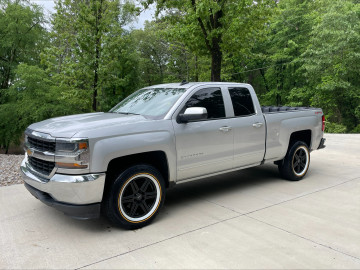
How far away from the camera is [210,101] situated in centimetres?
483

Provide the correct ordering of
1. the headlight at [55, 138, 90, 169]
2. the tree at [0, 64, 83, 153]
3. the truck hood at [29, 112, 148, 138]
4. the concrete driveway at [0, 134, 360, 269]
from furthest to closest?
1. the tree at [0, 64, 83, 153]
2. the truck hood at [29, 112, 148, 138]
3. the headlight at [55, 138, 90, 169]
4. the concrete driveway at [0, 134, 360, 269]

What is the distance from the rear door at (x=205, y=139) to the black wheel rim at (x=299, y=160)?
187 centimetres

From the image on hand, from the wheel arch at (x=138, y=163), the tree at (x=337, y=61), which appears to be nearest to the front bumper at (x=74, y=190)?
the wheel arch at (x=138, y=163)

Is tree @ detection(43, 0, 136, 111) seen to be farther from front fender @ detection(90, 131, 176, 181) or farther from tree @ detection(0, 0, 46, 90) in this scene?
tree @ detection(0, 0, 46, 90)

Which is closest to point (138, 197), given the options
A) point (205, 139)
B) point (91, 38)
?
point (205, 139)

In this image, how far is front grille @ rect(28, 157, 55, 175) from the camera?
12.1 feet

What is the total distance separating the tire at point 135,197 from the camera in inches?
147

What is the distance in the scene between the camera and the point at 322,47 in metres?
22.8

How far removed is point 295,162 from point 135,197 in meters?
3.64

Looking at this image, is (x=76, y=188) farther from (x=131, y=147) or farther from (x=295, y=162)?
(x=295, y=162)

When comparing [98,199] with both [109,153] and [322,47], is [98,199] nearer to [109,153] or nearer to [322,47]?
[109,153]

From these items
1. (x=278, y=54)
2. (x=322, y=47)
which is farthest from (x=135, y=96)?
(x=278, y=54)

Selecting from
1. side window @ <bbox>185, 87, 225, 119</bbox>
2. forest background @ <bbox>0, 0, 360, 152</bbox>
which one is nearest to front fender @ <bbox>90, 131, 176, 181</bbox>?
side window @ <bbox>185, 87, 225, 119</bbox>

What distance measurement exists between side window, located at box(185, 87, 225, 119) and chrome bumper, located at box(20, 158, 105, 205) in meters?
1.79
